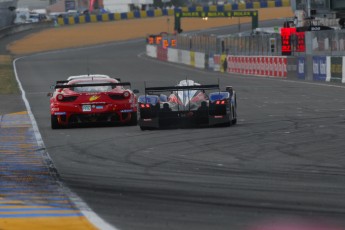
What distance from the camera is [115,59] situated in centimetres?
7962

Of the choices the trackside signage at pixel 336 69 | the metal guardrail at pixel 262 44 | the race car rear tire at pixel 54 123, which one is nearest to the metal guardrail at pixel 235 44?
the metal guardrail at pixel 262 44

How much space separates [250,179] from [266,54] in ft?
133

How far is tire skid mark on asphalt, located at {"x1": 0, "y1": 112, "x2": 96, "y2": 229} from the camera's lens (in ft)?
28.1

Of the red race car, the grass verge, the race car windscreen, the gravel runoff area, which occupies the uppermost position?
the race car windscreen

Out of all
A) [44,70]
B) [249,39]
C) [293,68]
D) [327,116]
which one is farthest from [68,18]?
[327,116]

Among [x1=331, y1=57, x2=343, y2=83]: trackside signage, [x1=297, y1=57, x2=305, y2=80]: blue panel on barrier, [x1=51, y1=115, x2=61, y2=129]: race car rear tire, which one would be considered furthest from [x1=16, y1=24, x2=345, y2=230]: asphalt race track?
[x1=297, y1=57, x2=305, y2=80]: blue panel on barrier

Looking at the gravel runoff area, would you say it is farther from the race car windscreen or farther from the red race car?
the red race car

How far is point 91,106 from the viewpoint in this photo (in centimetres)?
2114

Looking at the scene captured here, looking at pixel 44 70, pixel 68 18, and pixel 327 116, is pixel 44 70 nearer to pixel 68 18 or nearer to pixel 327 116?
pixel 327 116

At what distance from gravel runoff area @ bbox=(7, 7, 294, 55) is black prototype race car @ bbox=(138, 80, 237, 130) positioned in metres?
70.6

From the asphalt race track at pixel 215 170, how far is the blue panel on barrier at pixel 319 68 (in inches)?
600

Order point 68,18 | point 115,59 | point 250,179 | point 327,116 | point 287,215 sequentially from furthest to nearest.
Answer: point 68,18 → point 115,59 → point 327,116 → point 250,179 → point 287,215

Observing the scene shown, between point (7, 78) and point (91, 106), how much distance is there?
32.0m

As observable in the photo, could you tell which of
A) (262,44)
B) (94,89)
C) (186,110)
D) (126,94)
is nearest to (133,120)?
(126,94)
